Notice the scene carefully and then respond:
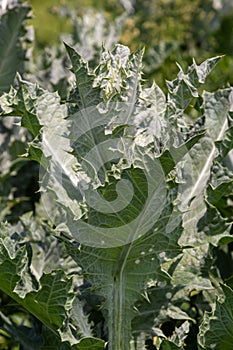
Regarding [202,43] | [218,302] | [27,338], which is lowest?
[202,43]

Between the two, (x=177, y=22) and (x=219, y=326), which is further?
(x=177, y=22)

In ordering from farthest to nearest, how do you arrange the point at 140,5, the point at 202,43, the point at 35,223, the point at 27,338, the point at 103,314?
the point at 140,5 < the point at 202,43 < the point at 35,223 < the point at 27,338 < the point at 103,314

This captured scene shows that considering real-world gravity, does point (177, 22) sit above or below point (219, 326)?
below

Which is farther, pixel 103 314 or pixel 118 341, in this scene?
pixel 103 314

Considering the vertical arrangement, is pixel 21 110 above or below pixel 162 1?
above

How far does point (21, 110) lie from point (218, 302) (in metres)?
0.57

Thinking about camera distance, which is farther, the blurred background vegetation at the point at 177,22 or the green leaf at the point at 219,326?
the blurred background vegetation at the point at 177,22

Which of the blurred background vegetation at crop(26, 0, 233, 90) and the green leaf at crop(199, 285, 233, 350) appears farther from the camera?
the blurred background vegetation at crop(26, 0, 233, 90)

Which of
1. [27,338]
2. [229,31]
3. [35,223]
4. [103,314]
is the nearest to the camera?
[103,314]

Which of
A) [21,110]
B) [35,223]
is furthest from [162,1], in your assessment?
[21,110]

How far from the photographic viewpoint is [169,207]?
1.40m

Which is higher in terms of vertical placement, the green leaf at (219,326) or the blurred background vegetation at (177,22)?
the green leaf at (219,326)

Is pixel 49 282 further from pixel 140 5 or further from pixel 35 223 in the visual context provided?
pixel 140 5

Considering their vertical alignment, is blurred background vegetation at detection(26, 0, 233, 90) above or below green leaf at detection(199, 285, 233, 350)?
below
